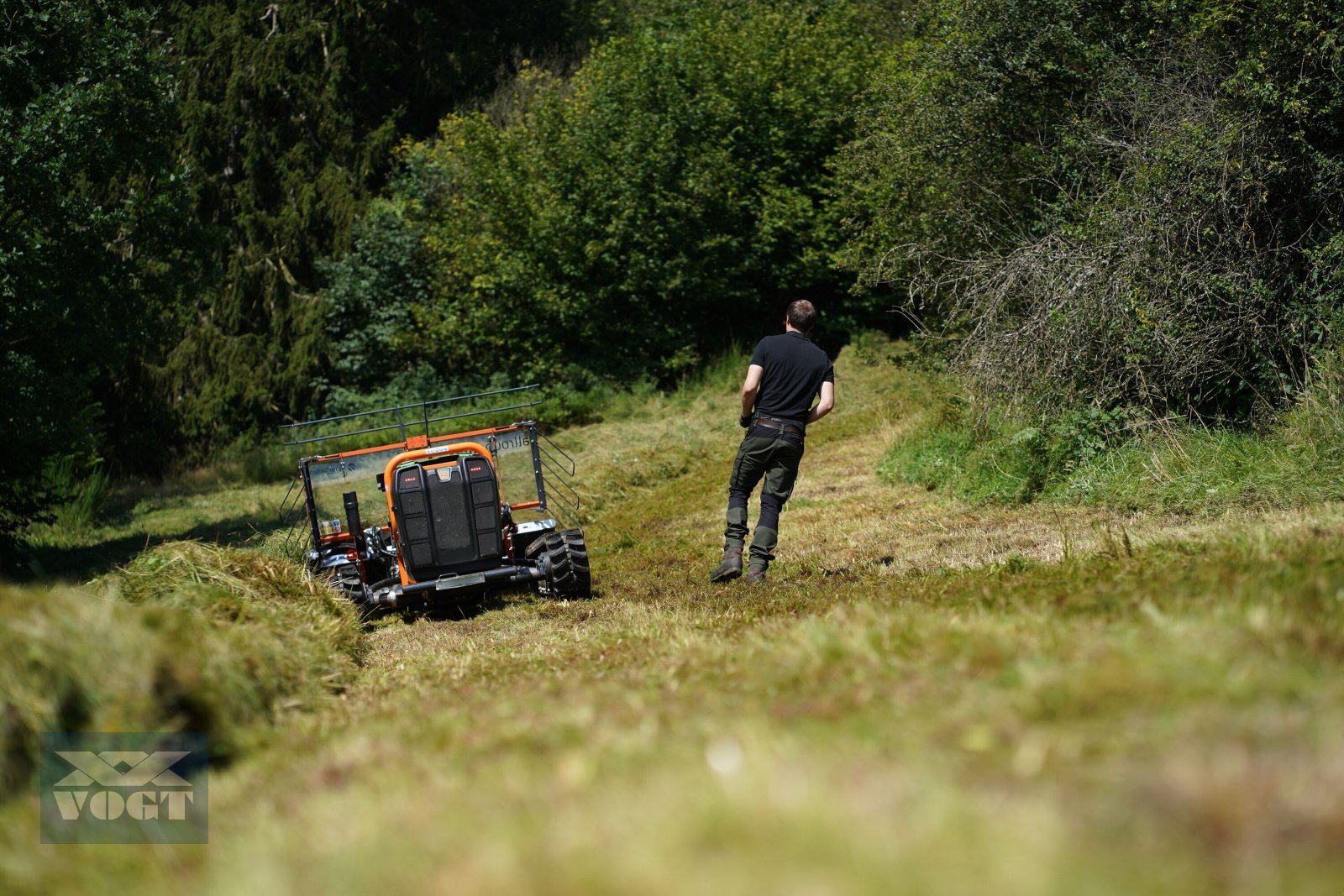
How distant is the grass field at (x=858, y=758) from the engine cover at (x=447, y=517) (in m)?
2.82

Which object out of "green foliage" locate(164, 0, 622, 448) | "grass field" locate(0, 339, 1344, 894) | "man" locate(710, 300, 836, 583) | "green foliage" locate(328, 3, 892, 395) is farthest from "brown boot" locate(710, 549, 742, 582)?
"green foliage" locate(164, 0, 622, 448)

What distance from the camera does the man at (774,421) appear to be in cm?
880

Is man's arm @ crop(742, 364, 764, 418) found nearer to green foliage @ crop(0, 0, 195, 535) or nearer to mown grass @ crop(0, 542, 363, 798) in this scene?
mown grass @ crop(0, 542, 363, 798)

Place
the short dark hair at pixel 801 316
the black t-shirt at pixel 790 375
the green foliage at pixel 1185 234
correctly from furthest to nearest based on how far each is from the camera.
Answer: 1. the green foliage at pixel 1185 234
2. the short dark hair at pixel 801 316
3. the black t-shirt at pixel 790 375

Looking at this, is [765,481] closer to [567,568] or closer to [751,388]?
[751,388]

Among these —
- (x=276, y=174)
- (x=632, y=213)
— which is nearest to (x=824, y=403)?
(x=632, y=213)

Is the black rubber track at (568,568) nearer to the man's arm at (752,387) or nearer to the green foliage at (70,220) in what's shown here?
the man's arm at (752,387)

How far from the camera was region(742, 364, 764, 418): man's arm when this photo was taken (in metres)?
8.80

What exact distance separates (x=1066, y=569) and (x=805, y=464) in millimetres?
10160

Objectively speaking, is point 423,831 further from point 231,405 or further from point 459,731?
point 231,405

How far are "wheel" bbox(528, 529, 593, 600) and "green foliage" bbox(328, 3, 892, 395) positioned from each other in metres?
17.3

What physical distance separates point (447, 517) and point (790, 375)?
2.88m

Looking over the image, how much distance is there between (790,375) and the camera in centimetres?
884

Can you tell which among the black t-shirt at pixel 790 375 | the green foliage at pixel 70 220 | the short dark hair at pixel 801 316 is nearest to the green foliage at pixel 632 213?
the green foliage at pixel 70 220
